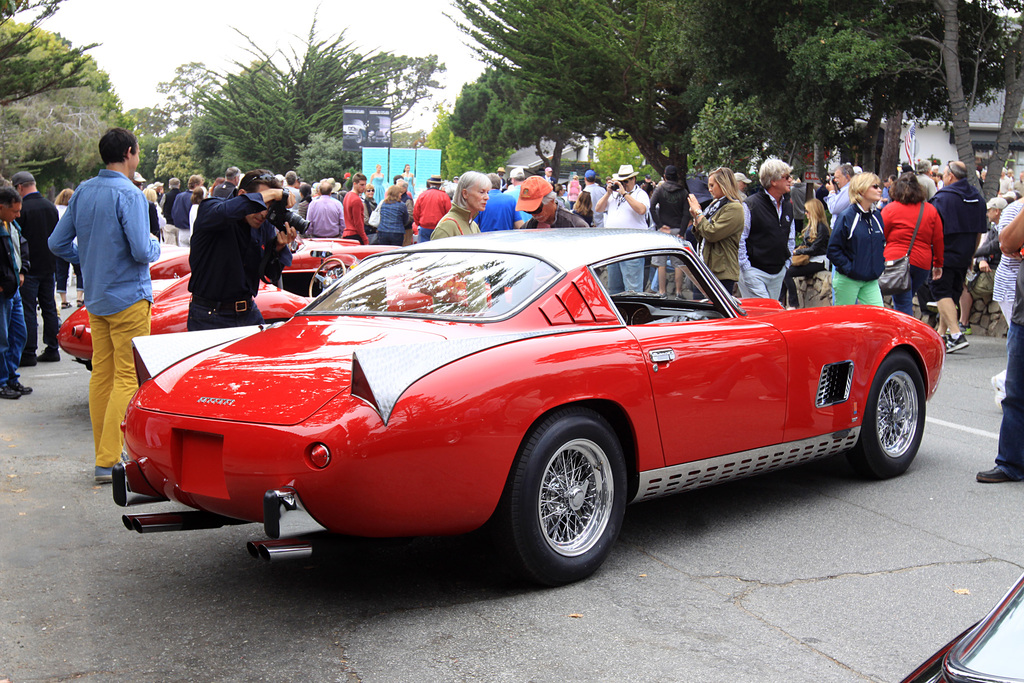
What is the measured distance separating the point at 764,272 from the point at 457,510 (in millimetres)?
5704

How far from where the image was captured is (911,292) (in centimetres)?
1016

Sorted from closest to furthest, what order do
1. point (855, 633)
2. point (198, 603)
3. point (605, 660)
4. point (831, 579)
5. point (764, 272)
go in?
point (605, 660) < point (855, 633) < point (198, 603) < point (831, 579) < point (764, 272)

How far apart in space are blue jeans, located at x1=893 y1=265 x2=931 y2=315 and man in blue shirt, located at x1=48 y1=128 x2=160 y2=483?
24.1 ft

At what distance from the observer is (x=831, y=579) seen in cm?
420

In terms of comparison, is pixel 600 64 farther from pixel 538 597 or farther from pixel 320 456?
pixel 320 456

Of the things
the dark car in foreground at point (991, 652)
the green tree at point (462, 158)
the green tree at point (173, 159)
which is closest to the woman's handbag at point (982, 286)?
the dark car in foreground at point (991, 652)

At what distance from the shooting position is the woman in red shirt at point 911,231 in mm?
10086

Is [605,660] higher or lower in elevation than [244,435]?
lower

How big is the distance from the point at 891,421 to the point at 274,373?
148 inches

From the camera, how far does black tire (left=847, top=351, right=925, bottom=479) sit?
5.59 metres

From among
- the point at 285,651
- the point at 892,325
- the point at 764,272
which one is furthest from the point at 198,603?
the point at 764,272

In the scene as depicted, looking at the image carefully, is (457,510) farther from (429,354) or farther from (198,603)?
(198,603)

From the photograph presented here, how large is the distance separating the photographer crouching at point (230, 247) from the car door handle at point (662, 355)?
110 inches

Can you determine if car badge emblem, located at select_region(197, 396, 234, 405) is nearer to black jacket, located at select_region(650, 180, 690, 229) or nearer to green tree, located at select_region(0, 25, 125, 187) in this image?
black jacket, located at select_region(650, 180, 690, 229)
